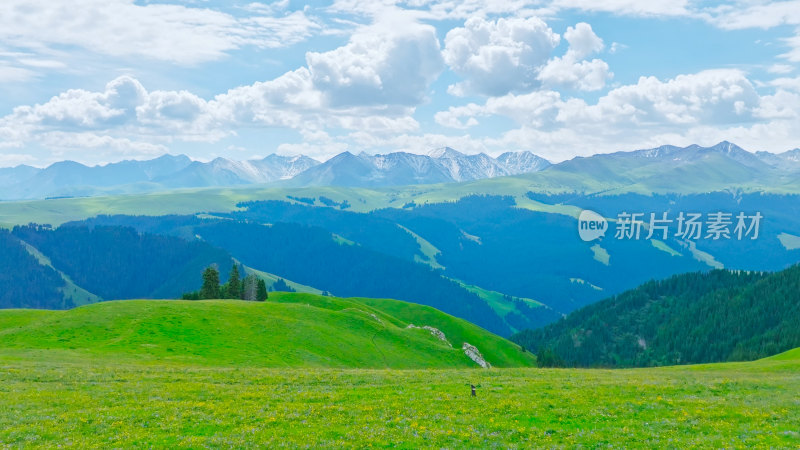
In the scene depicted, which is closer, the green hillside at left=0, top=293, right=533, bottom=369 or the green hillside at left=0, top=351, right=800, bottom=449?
the green hillside at left=0, top=351, right=800, bottom=449

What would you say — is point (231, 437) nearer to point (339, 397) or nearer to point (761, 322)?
point (339, 397)

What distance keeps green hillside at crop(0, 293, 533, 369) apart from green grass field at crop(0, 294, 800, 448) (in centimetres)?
53

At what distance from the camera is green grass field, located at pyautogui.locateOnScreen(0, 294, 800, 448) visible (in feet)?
91.7

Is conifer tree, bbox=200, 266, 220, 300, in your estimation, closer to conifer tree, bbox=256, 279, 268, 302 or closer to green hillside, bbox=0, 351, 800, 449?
conifer tree, bbox=256, 279, 268, 302

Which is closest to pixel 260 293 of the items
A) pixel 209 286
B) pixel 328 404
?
pixel 209 286

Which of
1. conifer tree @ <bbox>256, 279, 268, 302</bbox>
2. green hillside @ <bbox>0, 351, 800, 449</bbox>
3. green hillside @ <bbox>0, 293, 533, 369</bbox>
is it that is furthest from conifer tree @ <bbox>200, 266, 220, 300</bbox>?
green hillside @ <bbox>0, 351, 800, 449</bbox>

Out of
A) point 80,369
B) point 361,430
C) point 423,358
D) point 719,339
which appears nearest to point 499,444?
point 361,430

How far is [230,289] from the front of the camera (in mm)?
128000

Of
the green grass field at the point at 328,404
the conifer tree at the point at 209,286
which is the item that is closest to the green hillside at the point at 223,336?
the green grass field at the point at 328,404

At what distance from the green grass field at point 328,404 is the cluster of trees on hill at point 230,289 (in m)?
53.9

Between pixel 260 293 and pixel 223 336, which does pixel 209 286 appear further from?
pixel 223 336

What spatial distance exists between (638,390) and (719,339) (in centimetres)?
18169

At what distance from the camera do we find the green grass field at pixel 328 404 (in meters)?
28.0

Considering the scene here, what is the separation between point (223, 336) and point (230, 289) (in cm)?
5693
